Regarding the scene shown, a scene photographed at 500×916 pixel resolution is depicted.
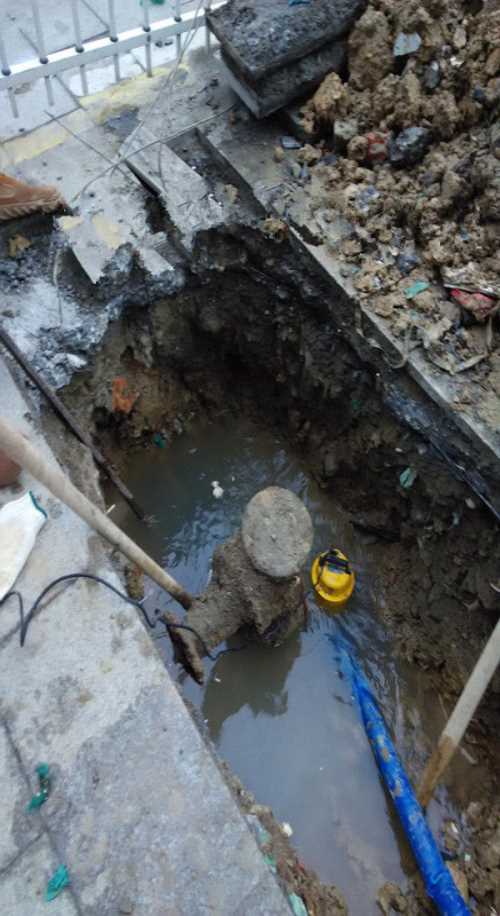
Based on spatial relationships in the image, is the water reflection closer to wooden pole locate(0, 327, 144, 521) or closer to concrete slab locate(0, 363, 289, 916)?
concrete slab locate(0, 363, 289, 916)

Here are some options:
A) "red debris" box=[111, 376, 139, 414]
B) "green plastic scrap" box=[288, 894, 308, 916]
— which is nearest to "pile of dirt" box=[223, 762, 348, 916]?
"green plastic scrap" box=[288, 894, 308, 916]

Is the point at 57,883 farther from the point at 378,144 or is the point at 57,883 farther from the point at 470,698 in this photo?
the point at 378,144

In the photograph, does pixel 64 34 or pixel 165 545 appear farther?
pixel 64 34

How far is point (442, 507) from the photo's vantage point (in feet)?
12.9

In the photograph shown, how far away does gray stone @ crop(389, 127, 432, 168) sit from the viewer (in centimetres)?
407

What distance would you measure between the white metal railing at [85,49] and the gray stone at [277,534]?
3.06 metres

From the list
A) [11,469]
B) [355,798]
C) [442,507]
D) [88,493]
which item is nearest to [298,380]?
[442,507]

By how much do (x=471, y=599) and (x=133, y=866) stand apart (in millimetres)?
2240

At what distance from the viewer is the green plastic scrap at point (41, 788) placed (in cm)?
279

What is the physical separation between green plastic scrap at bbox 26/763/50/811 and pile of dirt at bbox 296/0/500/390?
264 centimetres

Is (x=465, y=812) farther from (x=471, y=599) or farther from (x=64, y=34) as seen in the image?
(x=64, y=34)

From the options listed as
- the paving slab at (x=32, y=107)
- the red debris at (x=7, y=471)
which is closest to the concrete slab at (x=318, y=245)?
the paving slab at (x=32, y=107)

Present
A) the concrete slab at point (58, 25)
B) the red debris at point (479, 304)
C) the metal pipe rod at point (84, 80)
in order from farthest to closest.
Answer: the concrete slab at point (58, 25), the metal pipe rod at point (84, 80), the red debris at point (479, 304)

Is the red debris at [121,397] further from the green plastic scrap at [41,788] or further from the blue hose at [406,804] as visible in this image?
the green plastic scrap at [41,788]
